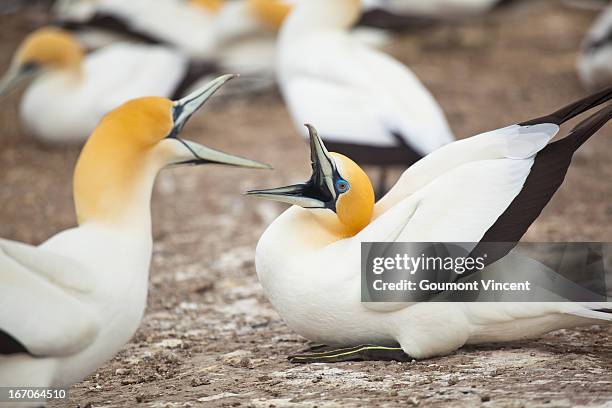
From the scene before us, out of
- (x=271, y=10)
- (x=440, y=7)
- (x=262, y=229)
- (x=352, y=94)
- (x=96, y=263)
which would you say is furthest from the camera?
(x=440, y=7)

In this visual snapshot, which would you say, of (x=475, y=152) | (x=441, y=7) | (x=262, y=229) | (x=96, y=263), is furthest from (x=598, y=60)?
(x=96, y=263)

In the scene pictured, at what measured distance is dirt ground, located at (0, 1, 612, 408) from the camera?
3066mm

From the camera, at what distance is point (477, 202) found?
130 inches

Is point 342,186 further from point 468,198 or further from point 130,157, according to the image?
point 130,157

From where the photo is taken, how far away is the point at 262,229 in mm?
5738

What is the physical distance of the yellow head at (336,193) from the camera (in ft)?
11.2

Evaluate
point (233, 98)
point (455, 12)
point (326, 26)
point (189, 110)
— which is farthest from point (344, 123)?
point (455, 12)

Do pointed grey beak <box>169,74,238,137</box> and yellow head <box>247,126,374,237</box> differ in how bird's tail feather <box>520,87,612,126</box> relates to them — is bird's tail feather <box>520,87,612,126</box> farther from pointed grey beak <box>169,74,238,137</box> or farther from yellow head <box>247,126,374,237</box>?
pointed grey beak <box>169,74,238,137</box>

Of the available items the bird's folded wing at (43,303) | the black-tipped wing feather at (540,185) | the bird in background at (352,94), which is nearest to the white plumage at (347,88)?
the bird in background at (352,94)

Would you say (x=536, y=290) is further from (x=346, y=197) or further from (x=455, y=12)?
(x=455, y=12)

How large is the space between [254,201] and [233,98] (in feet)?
9.15
